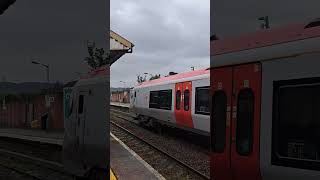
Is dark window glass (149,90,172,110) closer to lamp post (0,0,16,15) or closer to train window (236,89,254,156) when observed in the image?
train window (236,89,254,156)

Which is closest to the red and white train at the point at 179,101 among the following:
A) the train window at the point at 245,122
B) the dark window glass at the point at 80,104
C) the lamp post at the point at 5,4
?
the train window at the point at 245,122

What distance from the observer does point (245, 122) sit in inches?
188

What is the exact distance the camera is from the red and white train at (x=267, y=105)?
13.4ft

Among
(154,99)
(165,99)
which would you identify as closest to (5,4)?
(165,99)

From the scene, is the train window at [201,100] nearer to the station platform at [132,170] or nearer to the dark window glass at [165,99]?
the station platform at [132,170]

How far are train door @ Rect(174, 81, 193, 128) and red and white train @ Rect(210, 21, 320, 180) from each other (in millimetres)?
7994

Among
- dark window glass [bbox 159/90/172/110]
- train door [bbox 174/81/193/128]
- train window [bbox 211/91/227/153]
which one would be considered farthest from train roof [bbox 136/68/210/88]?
train window [bbox 211/91/227/153]

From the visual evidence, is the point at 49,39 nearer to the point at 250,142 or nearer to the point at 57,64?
the point at 57,64

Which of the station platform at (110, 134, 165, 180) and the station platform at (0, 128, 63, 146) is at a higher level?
the station platform at (0, 128, 63, 146)

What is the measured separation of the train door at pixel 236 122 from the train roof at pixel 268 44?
112mm

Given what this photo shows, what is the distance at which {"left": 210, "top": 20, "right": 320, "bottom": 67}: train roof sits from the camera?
418 centimetres

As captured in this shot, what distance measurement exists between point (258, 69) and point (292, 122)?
696mm

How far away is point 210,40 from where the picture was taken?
4090mm

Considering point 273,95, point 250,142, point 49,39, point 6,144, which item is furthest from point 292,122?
point 6,144
